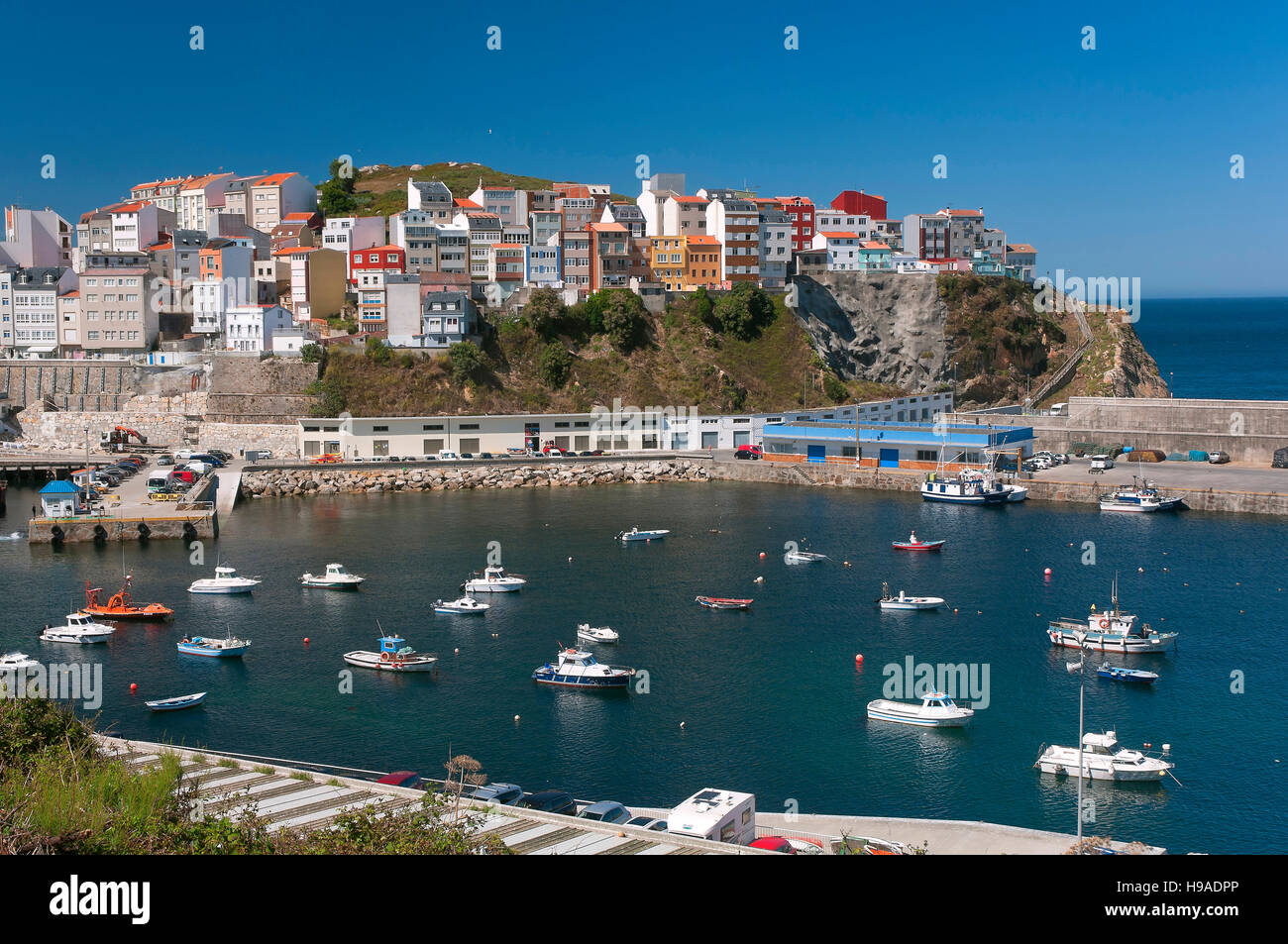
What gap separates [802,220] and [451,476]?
2750 centimetres

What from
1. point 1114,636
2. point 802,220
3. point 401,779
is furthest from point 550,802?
point 802,220

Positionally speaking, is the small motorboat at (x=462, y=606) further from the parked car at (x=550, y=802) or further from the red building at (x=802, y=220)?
the red building at (x=802, y=220)

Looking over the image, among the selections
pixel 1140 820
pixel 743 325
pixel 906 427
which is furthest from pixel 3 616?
pixel 743 325

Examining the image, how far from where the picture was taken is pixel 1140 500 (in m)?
34.3

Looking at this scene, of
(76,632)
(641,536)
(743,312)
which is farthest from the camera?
(743,312)

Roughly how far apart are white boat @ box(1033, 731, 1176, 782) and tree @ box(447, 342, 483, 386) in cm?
3313

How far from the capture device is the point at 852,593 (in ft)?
82.9

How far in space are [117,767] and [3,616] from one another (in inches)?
672

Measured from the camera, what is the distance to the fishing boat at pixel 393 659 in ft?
65.8

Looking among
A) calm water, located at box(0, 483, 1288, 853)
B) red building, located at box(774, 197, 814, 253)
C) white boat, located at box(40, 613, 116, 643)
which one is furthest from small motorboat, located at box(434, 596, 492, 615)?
red building, located at box(774, 197, 814, 253)

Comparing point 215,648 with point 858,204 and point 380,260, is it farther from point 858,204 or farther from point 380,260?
point 858,204

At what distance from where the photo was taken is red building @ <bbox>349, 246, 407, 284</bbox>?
4938 centimetres

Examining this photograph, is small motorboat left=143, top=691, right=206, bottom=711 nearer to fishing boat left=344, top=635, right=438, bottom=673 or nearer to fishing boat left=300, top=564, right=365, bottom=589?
fishing boat left=344, top=635, right=438, bottom=673

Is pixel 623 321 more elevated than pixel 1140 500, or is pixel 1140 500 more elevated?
pixel 623 321
